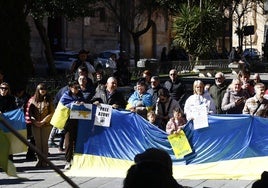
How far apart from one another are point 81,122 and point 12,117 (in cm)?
140

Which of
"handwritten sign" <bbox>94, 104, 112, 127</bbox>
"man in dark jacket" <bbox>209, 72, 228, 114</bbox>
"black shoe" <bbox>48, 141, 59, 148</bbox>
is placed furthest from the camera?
"black shoe" <bbox>48, 141, 59, 148</bbox>

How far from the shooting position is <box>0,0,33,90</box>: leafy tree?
60.0ft

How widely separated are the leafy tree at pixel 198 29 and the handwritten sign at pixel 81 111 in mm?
15664

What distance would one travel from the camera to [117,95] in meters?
11.5

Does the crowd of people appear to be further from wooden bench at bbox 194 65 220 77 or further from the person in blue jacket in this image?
wooden bench at bbox 194 65 220 77

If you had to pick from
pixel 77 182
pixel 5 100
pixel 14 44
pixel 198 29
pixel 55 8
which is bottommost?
pixel 77 182

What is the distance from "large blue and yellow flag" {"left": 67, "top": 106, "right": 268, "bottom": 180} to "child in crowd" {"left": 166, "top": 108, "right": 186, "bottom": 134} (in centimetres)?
19

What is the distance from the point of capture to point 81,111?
1095 centimetres

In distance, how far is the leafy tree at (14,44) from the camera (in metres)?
18.3

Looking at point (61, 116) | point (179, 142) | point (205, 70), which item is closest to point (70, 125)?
point (61, 116)

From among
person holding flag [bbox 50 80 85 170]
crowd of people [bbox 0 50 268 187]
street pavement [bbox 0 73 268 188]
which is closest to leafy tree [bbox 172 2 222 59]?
crowd of people [bbox 0 50 268 187]

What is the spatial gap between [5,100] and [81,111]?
173 centimetres

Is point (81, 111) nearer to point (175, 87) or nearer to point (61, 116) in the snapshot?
point (61, 116)

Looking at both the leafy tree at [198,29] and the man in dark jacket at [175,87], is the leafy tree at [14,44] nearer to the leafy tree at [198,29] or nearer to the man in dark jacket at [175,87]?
the man in dark jacket at [175,87]
